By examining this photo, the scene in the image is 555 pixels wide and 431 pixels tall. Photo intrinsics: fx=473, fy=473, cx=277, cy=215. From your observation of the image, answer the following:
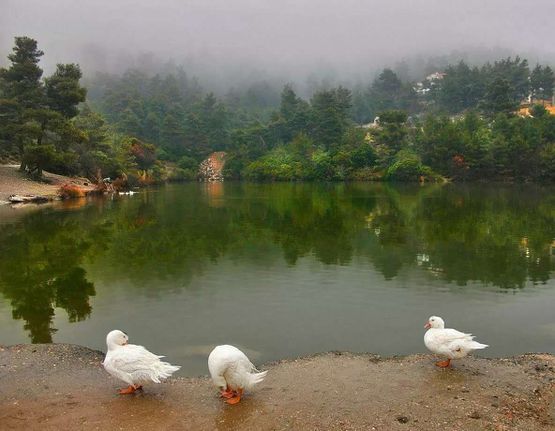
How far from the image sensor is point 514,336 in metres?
10.4

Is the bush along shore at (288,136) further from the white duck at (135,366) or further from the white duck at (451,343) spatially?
the white duck at (451,343)

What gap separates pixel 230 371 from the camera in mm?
6988

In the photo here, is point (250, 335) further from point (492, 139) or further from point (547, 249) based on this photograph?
point (492, 139)

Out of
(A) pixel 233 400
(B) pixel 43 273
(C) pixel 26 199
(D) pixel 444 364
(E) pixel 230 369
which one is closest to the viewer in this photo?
(E) pixel 230 369

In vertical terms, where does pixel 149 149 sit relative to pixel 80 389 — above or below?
above

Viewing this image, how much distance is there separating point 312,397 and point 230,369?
1.40 meters

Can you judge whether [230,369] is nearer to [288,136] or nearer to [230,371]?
[230,371]

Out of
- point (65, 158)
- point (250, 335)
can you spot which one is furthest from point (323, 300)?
point (65, 158)

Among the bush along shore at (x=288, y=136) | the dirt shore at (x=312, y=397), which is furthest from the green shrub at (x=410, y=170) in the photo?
the dirt shore at (x=312, y=397)

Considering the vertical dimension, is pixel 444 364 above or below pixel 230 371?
below

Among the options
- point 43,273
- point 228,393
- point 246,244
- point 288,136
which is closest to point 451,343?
point 228,393

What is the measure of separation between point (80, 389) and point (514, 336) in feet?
29.1

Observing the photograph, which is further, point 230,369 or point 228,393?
point 228,393

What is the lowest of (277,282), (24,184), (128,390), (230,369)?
(128,390)
